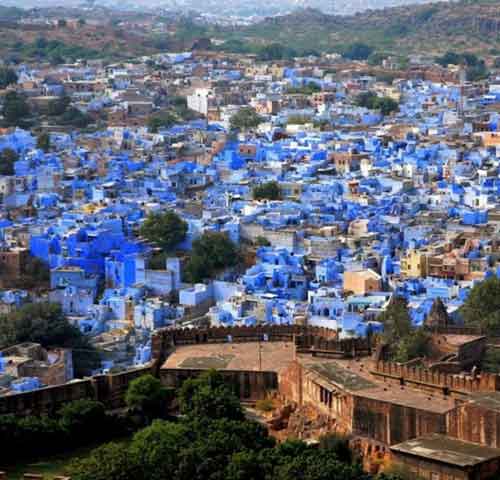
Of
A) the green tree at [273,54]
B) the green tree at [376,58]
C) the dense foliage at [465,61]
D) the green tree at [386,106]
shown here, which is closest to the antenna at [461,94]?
the dense foliage at [465,61]

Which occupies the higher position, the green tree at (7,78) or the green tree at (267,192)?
the green tree at (7,78)

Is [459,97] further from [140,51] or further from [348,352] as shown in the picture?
[348,352]

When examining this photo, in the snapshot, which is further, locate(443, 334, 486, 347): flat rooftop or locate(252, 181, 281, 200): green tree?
locate(252, 181, 281, 200): green tree

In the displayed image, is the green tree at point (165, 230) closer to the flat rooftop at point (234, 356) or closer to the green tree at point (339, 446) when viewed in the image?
the flat rooftop at point (234, 356)

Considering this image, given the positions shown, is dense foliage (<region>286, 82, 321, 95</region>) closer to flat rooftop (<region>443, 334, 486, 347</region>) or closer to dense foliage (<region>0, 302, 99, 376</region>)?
dense foliage (<region>0, 302, 99, 376</region>)

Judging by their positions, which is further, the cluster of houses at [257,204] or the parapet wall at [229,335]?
the cluster of houses at [257,204]

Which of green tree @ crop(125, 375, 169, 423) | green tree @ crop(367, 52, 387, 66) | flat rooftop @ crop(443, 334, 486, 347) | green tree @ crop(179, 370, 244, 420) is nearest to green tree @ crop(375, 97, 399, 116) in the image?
green tree @ crop(367, 52, 387, 66)

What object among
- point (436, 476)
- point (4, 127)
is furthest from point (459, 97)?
point (436, 476)

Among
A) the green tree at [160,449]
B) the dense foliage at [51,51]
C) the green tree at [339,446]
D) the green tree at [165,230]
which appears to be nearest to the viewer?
the green tree at [160,449]
